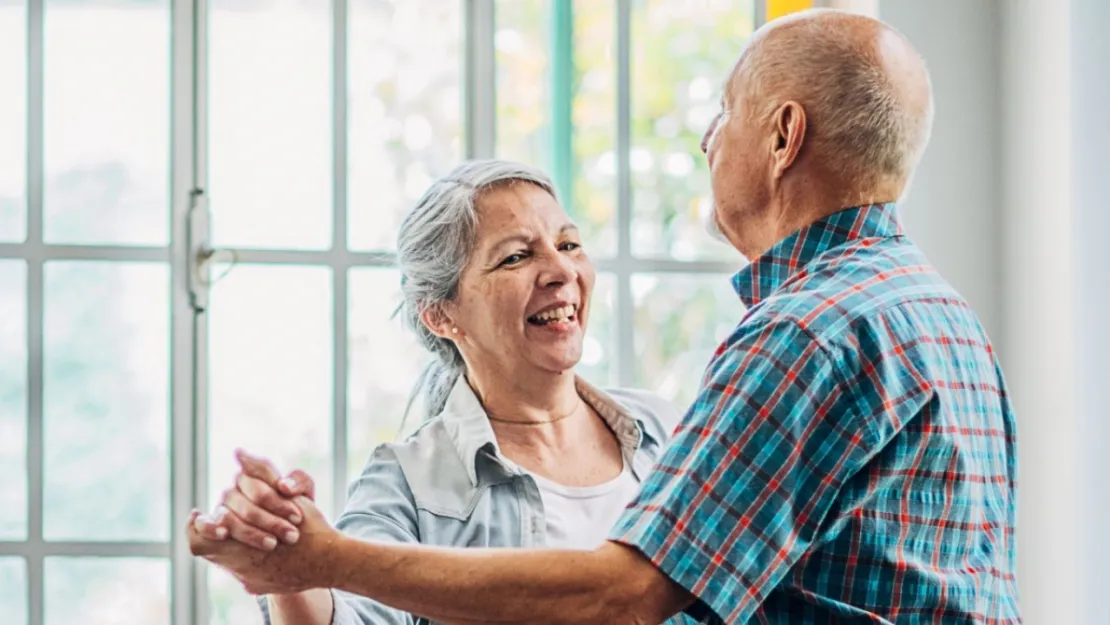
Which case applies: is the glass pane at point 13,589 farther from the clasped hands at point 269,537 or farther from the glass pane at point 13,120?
the clasped hands at point 269,537

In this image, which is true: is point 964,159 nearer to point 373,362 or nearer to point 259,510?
point 373,362

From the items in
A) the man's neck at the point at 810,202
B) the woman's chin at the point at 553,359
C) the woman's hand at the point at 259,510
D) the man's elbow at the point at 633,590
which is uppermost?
the man's neck at the point at 810,202

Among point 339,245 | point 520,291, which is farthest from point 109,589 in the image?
A: point 520,291

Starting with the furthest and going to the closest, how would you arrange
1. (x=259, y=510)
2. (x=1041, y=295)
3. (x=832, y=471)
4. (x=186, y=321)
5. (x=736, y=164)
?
(x=186, y=321) < (x=1041, y=295) < (x=736, y=164) < (x=259, y=510) < (x=832, y=471)

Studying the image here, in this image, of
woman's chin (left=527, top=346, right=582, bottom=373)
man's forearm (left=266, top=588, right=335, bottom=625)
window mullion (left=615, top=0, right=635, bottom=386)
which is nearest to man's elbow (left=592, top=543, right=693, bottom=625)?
man's forearm (left=266, top=588, right=335, bottom=625)

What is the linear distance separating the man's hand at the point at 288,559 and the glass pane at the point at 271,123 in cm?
141

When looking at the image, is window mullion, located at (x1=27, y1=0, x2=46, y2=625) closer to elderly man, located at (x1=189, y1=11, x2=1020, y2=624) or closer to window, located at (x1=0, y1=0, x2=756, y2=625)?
window, located at (x1=0, y1=0, x2=756, y2=625)

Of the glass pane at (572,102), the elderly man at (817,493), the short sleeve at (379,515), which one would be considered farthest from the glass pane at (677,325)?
the elderly man at (817,493)

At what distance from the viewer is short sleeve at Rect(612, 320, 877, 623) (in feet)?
3.94

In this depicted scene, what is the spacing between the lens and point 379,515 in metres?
1.92

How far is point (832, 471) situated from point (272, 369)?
170cm

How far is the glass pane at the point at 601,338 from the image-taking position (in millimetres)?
2742

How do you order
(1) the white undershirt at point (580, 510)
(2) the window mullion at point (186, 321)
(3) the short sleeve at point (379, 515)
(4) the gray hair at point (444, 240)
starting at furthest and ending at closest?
1. (2) the window mullion at point (186, 321)
2. (4) the gray hair at point (444, 240)
3. (1) the white undershirt at point (580, 510)
4. (3) the short sleeve at point (379, 515)

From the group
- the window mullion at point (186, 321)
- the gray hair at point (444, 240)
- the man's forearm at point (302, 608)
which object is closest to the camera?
the man's forearm at point (302, 608)
